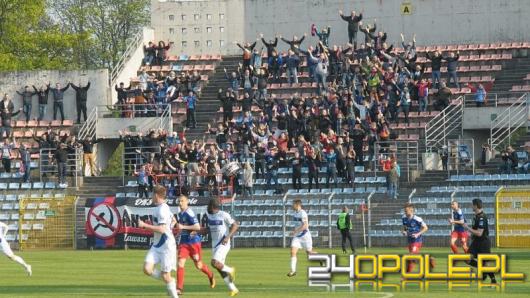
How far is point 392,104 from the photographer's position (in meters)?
61.0

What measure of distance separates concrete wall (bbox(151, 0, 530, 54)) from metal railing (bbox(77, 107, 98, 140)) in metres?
8.54

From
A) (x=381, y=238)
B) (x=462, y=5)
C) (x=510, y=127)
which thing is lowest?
(x=381, y=238)

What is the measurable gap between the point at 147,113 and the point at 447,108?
1454 cm

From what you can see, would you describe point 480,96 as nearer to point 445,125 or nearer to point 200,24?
point 445,125

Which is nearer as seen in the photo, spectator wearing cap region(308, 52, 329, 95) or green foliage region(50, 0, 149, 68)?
spectator wearing cap region(308, 52, 329, 95)

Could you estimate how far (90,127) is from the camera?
67.8m

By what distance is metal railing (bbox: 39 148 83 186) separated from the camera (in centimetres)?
6375

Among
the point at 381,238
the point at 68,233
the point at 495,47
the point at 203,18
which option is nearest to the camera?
the point at 381,238

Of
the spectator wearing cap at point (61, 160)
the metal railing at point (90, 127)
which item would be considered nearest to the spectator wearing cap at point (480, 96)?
the spectator wearing cap at point (61, 160)

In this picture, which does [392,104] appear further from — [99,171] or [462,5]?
[99,171]

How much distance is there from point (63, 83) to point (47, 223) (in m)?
13.3

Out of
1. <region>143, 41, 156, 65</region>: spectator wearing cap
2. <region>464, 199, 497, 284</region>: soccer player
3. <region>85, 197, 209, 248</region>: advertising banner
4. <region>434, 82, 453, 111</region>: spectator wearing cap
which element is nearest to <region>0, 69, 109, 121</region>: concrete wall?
<region>143, 41, 156, 65</region>: spectator wearing cap

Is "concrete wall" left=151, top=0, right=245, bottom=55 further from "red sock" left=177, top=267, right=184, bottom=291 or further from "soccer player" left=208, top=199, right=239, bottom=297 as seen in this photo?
"red sock" left=177, top=267, right=184, bottom=291

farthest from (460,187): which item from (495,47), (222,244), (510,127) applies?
(222,244)
